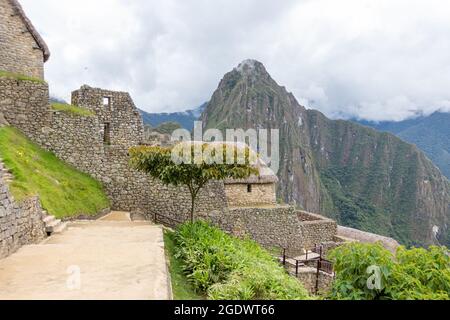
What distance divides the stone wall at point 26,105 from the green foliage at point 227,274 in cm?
813

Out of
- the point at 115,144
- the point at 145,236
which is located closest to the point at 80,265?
the point at 145,236

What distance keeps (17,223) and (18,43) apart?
11676 mm

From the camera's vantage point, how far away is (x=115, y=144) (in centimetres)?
1727

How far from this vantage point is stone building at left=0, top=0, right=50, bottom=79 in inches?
622

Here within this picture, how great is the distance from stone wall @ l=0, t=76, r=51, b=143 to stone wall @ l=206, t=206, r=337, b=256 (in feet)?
25.3

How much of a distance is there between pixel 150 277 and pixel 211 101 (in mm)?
140518

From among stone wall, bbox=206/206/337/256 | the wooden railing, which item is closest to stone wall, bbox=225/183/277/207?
stone wall, bbox=206/206/337/256

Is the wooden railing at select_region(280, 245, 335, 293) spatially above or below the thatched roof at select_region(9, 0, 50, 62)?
below

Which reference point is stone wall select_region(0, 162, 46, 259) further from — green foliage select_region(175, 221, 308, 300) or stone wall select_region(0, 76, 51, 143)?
stone wall select_region(0, 76, 51, 143)

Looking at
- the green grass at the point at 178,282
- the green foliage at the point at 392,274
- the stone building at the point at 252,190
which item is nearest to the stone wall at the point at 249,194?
the stone building at the point at 252,190

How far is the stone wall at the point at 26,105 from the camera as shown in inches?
551

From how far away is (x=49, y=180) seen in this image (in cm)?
1243

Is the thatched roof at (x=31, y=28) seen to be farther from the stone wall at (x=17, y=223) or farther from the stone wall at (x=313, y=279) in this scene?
the stone wall at (x=313, y=279)

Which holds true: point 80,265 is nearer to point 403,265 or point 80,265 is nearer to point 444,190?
point 403,265
